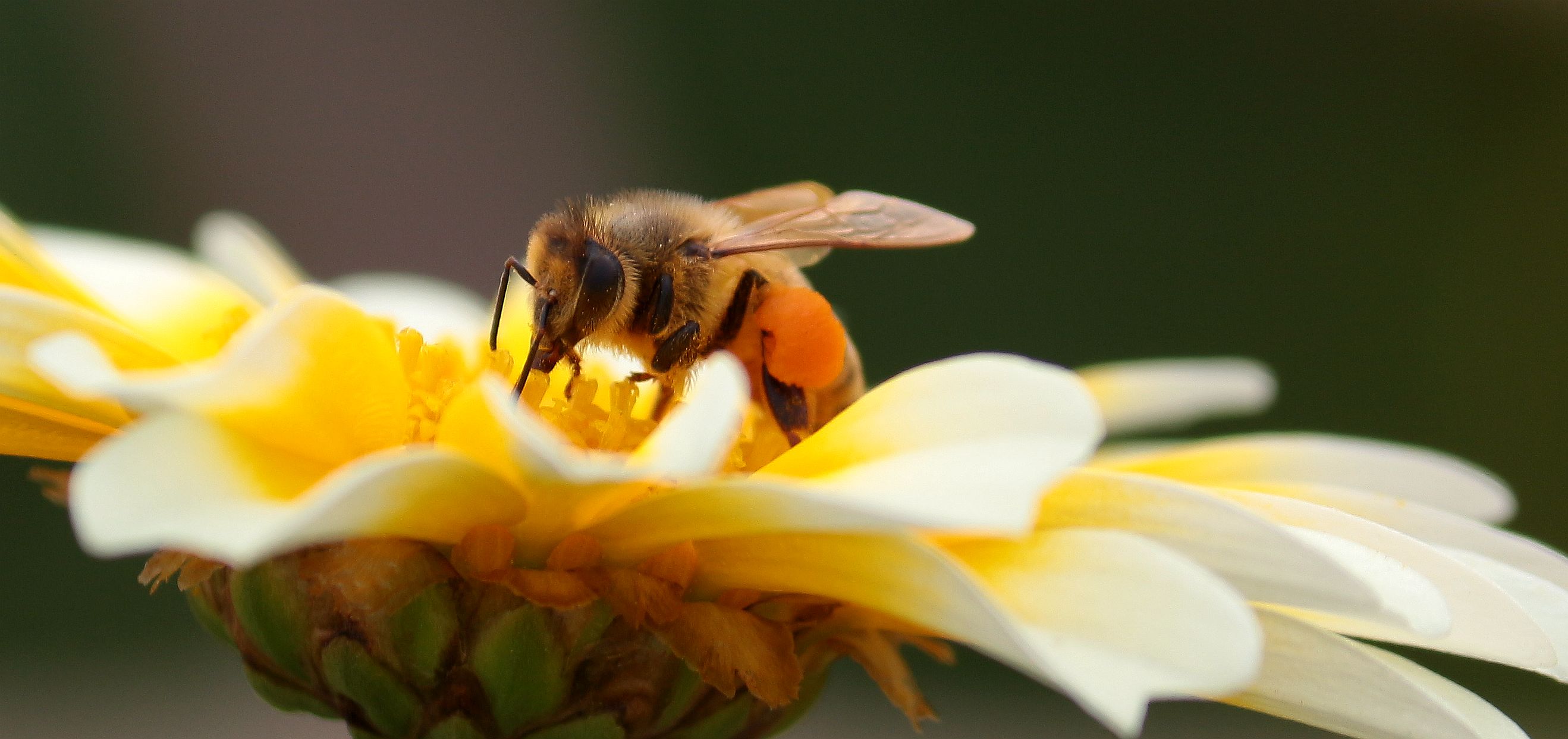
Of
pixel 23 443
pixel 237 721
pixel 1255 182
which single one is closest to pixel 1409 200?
pixel 1255 182

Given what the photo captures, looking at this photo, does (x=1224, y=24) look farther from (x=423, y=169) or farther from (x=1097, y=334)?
(x=423, y=169)

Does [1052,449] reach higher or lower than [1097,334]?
higher

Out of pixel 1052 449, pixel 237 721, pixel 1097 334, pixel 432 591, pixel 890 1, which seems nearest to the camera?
pixel 1052 449

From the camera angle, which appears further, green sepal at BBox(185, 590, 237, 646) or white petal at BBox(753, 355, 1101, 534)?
green sepal at BBox(185, 590, 237, 646)

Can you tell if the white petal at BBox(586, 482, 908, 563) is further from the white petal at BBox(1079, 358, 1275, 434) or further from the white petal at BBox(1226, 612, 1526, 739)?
the white petal at BBox(1079, 358, 1275, 434)

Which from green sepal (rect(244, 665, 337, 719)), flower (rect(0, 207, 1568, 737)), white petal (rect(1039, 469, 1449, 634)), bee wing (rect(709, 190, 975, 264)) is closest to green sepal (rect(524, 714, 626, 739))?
flower (rect(0, 207, 1568, 737))

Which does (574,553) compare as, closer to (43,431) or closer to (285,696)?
(285,696)

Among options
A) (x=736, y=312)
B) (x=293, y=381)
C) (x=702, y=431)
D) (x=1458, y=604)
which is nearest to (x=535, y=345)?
(x=736, y=312)
